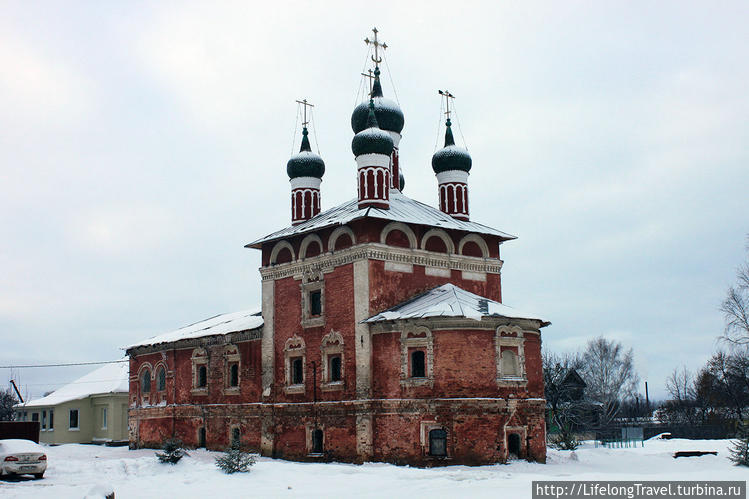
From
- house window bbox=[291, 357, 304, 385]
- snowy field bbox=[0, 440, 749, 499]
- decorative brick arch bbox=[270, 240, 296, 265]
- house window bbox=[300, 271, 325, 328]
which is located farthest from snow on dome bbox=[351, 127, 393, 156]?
snowy field bbox=[0, 440, 749, 499]

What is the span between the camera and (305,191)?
31.9 meters

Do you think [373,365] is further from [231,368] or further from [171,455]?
[231,368]

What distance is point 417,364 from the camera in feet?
79.9

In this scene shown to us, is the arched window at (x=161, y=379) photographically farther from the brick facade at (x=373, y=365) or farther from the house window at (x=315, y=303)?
the house window at (x=315, y=303)

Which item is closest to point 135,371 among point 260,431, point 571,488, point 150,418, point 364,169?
point 150,418

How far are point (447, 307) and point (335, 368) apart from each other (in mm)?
4748

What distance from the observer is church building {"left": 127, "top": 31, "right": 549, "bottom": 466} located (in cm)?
2388

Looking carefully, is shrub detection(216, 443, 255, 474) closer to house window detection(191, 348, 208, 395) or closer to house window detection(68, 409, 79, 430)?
house window detection(191, 348, 208, 395)

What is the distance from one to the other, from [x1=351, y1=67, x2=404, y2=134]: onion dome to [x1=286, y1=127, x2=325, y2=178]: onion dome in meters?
2.39

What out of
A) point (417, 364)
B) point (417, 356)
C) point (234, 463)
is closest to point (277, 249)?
point (417, 356)

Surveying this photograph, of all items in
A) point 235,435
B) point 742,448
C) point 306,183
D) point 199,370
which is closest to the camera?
point 742,448

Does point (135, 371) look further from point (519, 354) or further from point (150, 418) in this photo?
point (519, 354)

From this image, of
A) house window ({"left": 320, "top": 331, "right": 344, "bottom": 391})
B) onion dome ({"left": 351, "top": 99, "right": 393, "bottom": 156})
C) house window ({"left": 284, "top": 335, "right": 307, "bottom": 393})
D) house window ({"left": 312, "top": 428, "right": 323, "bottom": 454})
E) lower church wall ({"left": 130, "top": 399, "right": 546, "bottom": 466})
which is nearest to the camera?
lower church wall ({"left": 130, "top": 399, "right": 546, "bottom": 466})

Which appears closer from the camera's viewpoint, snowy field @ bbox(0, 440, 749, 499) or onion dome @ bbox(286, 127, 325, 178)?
snowy field @ bbox(0, 440, 749, 499)
